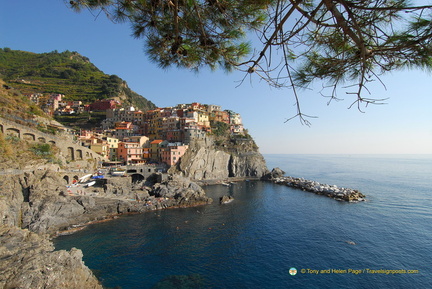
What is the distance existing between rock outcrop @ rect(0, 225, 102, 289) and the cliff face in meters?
26.6

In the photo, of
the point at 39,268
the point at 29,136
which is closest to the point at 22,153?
the point at 29,136

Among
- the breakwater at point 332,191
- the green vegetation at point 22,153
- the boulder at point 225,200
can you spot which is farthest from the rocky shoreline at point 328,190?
the green vegetation at point 22,153

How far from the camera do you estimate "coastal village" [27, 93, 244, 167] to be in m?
36.6

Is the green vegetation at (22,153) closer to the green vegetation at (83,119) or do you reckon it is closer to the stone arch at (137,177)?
the stone arch at (137,177)

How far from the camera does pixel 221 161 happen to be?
43.8 meters

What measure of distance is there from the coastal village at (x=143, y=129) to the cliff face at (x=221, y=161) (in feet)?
5.61

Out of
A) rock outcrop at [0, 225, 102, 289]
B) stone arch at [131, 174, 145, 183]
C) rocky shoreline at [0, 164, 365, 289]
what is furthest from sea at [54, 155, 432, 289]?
stone arch at [131, 174, 145, 183]

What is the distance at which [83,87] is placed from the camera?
66375mm

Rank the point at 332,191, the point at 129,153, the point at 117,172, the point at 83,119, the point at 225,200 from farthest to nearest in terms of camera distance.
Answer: the point at 83,119
the point at 129,153
the point at 332,191
the point at 117,172
the point at 225,200

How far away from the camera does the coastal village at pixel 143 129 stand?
3659cm

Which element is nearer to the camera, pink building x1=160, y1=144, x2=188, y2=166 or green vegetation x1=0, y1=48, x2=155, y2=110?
pink building x1=160, y1=144, x2=188, y2=166

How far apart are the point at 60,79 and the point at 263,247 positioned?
81.5 m

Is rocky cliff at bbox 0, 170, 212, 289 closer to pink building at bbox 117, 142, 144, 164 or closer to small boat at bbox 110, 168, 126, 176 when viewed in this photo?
small boat at bbox 110, 168, 126, 176

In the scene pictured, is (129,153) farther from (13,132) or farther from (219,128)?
(219,128)
